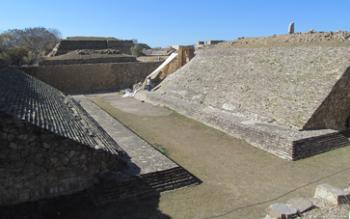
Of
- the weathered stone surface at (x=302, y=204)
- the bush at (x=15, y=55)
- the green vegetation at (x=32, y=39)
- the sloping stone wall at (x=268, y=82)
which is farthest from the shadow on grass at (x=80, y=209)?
the green vegetation at (x=32, y=39)

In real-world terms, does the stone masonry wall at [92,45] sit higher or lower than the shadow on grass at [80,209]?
higher

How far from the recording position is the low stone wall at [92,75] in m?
20.8

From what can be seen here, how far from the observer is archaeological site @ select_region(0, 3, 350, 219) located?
557 cm

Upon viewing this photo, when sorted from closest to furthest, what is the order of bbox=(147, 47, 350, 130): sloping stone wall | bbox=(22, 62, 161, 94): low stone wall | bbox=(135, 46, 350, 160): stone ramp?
bbox=(135, 46, 350, 160): stone ramp, bbox=(147, 47, 350, 130): sloping stone wall, bbox=(22, 62, 161, 94): low stone wall

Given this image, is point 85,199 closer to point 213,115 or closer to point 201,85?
point 213,115

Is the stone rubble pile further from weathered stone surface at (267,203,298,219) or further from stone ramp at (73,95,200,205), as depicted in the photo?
stone ramp at (73,95,200,205)

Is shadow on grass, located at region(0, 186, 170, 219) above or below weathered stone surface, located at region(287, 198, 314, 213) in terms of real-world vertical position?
below

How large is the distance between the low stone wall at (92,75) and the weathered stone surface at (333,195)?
1799 cm

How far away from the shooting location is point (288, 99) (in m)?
10.9

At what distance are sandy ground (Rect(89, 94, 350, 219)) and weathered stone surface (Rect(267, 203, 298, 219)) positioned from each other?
2.11 feet

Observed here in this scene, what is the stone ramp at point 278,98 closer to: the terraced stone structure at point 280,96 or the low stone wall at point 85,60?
the terraced stone structure at point 280,96

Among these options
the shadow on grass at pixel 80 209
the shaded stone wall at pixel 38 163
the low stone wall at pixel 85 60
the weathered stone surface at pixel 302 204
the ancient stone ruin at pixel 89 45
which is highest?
the ancient stone ruin at pixel 89 45

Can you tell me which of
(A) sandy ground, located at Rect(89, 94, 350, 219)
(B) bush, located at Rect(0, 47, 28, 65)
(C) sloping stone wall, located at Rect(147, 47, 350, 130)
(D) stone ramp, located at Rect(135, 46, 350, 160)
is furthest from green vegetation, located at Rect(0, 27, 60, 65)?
(A) sandy ground, located at Rect(89, 94, 350, 219)

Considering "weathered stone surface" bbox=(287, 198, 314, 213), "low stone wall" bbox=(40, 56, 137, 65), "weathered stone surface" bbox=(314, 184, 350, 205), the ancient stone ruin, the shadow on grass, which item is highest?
the ancient stone ruin
